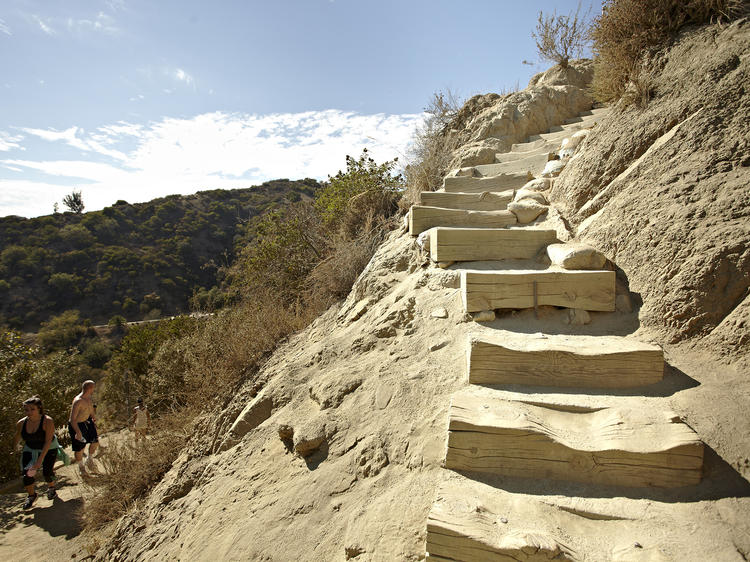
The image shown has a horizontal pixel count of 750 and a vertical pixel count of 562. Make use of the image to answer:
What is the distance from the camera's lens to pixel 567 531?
142 cm

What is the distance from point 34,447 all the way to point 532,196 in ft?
23.2

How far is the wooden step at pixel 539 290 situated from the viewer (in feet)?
8.19

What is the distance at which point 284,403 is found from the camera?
10.5 ft

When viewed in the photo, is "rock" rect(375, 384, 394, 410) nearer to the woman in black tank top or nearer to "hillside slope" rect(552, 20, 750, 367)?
"hillside slope" rect(552, 20, 750, 367)

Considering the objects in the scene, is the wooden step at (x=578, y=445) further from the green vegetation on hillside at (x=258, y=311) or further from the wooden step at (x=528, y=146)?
the wooden step at (x=528, y=146)

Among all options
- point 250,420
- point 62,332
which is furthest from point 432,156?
point 62,332

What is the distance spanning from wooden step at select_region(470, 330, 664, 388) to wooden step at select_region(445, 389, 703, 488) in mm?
248

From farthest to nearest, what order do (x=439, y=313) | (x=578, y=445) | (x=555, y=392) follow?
(x=439, y=313) → (x=555, y=392) → (x=578, y=445)

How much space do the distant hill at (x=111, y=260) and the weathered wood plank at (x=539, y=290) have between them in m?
18.2

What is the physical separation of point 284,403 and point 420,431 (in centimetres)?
158

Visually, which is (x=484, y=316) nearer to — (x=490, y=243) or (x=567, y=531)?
(x=490, y=243)

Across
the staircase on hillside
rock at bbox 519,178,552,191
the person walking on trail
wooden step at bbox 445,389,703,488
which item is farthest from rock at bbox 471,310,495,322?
the person walking on trail

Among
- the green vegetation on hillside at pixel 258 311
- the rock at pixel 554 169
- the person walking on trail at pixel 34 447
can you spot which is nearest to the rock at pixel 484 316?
the rock at pixel 554 169

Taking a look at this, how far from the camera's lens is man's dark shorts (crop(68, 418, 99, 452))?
16.7 feet
